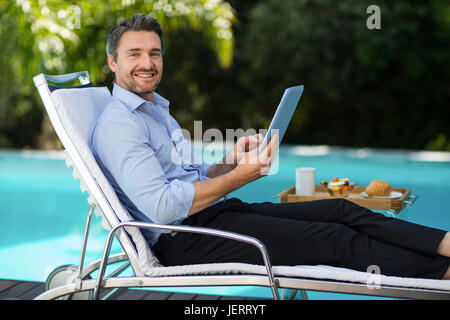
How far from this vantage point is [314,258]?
192cm

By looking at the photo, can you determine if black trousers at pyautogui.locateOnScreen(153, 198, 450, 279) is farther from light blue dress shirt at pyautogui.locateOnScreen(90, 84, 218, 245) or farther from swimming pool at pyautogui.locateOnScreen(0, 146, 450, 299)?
swimming pool at pyautogui.locateOnScreen(0, 146, 450, 299)

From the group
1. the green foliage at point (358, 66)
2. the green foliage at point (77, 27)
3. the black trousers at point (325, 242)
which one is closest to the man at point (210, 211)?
the black trousers at point (325, 242)

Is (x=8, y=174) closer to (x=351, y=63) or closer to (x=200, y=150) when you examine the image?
(x=200, y=150)

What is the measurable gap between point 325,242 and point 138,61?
3.52 feet

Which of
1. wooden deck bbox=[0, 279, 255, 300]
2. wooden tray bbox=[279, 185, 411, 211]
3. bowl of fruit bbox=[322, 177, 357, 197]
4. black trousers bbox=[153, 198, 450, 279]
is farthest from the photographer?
wooden deck bbox=[0, 279, 255, 300]

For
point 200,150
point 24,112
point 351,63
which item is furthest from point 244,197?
point 24,112

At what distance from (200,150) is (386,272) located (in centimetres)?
868

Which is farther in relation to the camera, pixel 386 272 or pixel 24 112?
pixel 24 112

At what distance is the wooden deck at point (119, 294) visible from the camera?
2898 mm

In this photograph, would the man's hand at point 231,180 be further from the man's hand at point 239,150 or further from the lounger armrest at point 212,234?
the man's hand at point 239,150

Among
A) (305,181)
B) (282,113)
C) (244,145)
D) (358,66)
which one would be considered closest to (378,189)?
(305,181)

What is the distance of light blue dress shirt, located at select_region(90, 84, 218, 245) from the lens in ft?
6.21

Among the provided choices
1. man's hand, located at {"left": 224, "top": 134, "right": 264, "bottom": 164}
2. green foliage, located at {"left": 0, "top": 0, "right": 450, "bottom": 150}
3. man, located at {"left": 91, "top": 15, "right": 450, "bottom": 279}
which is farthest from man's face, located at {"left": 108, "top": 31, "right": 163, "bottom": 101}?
green foliage, located at {"left": 0, "top": 0, "right": 450, "bottom": 150}

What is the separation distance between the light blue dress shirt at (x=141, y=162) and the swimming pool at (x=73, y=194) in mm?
1157
